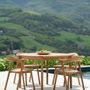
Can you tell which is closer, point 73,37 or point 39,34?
point 73,37

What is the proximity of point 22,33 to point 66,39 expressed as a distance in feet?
40.6

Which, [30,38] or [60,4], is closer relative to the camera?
[30,38]

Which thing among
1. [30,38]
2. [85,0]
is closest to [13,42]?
[30,38]

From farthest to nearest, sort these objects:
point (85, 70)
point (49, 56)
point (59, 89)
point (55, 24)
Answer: point (55, 24) → point (85, 70) → point (59, 89) → point (49, 56)

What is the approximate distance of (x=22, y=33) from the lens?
93.5 meters

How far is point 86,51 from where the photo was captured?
89375 mm

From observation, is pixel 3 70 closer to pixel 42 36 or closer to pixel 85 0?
pixel 42 36

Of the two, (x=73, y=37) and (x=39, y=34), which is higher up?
(x=39, y=34)

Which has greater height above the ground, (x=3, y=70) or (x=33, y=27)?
(x=3, y=70)

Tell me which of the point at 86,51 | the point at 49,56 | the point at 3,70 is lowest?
the point at 86,51

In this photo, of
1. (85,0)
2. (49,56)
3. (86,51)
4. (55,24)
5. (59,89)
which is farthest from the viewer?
(85,0)

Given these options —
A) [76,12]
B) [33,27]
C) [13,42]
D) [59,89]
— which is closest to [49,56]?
[59,89]

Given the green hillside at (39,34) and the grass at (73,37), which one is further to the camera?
the grass at (73,37)

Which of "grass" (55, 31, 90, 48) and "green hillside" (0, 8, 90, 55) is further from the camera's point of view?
"grass" (55, 31, 90, 48)
